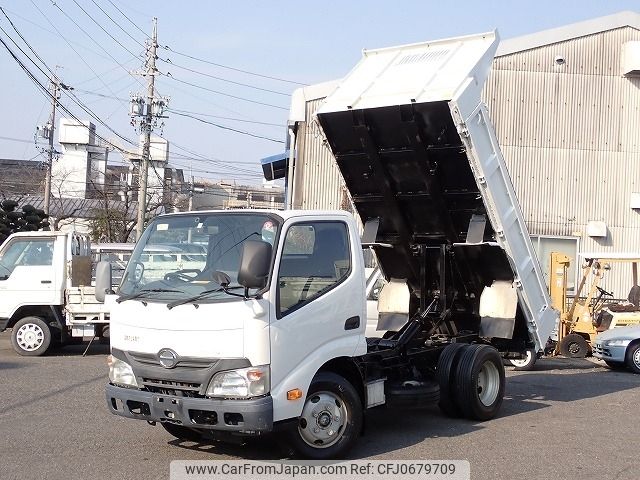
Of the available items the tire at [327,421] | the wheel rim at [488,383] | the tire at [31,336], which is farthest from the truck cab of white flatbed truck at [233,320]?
the tire at [31,336]

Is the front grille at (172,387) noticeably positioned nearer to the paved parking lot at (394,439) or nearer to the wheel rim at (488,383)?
the paved parking lot at (394,439)

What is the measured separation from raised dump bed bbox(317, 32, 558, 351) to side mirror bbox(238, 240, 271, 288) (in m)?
2.78

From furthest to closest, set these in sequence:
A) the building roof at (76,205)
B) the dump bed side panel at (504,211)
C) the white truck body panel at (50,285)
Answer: the building roof at (76,205), the white truck body panel at (50,285), the dump bed side panel at (504,211)

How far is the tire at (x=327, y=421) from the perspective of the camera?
707 cm

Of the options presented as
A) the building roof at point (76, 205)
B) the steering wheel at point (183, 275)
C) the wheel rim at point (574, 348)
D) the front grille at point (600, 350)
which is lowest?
the wheel rim at point (574, 348)

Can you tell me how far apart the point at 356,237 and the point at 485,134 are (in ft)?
7.04

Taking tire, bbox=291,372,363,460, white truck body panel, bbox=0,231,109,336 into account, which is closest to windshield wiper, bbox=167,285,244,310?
tire, bbox=291,372,363,460

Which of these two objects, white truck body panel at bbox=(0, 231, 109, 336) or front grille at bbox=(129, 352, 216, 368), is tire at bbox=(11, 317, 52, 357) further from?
front grille at bbox=(129, 352, 216, 368)

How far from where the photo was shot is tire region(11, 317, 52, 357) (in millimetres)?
14586

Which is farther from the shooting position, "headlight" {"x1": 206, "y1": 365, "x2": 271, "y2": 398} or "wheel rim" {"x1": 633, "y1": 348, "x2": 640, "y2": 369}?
"wheel rim" {"x1": 633, "y1": 348, "x2": 640, "y2": 369}

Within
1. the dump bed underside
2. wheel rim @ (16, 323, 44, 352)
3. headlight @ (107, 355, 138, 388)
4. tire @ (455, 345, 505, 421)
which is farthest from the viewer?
wheel rim @ (16, 323, 44, 352)

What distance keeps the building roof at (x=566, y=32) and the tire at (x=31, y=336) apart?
1340 centimetres

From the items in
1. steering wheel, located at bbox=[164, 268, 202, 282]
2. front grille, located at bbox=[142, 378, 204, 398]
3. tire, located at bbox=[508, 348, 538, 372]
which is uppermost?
steering wheel, located at bbox=[164, 268, 202, 282]

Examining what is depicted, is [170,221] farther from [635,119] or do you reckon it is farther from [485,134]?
[635,119]
